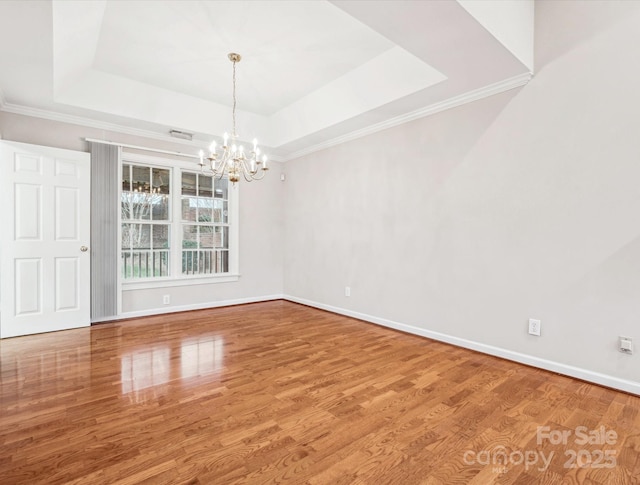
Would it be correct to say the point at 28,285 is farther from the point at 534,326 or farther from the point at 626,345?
the point at 626,345

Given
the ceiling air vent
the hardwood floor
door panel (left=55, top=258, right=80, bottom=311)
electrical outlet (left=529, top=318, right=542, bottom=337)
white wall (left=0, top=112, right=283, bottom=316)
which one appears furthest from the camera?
the ceiling air vent

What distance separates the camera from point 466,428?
201cm

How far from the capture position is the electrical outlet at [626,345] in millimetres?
2508

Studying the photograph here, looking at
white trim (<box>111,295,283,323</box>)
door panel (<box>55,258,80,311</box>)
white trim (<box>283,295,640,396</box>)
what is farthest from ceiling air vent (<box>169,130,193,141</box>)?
white trim (<box>283,295,640,396</box>)

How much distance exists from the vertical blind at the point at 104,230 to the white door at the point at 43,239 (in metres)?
0.10

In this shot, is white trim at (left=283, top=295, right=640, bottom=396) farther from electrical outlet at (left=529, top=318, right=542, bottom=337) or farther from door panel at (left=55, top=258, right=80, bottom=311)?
door panel at (left=55, top=258, right=80, bottom=311)

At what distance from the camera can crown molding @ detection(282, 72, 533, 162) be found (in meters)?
3.12

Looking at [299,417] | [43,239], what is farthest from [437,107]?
[43,239]

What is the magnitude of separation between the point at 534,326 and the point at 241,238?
444 centimetres

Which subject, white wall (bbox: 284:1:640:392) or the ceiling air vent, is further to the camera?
the ceiling air vent

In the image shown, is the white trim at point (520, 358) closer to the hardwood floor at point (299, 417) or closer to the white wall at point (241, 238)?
the hardwood floor at point (299, 417)

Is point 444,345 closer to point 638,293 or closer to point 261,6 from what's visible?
point 638,293

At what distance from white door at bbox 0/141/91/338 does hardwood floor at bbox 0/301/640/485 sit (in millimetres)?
521

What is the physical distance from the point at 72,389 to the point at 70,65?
3.14 metres
